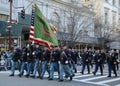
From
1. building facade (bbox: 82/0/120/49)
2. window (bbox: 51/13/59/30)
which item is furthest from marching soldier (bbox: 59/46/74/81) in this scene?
building facade (bbox: 82/0/120/49)

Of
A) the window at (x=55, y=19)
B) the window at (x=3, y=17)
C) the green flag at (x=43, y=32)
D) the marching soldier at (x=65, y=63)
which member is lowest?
the marching soldier at (x=65, y=63)

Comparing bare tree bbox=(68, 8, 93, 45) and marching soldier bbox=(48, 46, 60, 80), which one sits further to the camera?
bare tree bbox=(68, 8, 93, 45)

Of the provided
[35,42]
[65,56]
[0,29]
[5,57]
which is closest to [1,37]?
[0,29]

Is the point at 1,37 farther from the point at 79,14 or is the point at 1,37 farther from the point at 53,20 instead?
the point at 79,14

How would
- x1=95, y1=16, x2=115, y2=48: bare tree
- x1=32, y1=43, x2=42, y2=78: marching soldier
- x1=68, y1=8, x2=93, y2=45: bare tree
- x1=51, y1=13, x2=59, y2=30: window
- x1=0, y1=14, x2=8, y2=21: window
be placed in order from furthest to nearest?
x1=95, y1=16, x2=115, y2=48: bare tree
x1=68, y1=8, x2=93, y2=45: bare tree
x1=51, y1=13, x2=59, y2=30: window
x1=0, y1=14, x2=8, y2=21: window
x1=32, y1=43, x2=42, y2=78: marching soldier

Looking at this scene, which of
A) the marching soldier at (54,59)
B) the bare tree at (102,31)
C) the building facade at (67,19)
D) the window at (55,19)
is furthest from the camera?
the bare tree at (102,31)

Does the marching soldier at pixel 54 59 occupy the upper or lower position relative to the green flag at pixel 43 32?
lower

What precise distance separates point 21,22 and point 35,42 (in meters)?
17.6

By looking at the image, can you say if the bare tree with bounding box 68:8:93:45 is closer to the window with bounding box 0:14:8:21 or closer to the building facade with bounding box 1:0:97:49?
the building facade with bounding box 1:0:97:49

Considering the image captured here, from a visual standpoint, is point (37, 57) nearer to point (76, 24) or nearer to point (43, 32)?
point (43, 32)

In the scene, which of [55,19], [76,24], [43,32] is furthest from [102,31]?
[43,32]

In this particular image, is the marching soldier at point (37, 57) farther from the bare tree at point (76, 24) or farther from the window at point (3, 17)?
the bare tree at point (76, 24)

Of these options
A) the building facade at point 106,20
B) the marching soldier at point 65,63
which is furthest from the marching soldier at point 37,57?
the building facade at point 106,20

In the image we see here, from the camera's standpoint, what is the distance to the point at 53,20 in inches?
1674
